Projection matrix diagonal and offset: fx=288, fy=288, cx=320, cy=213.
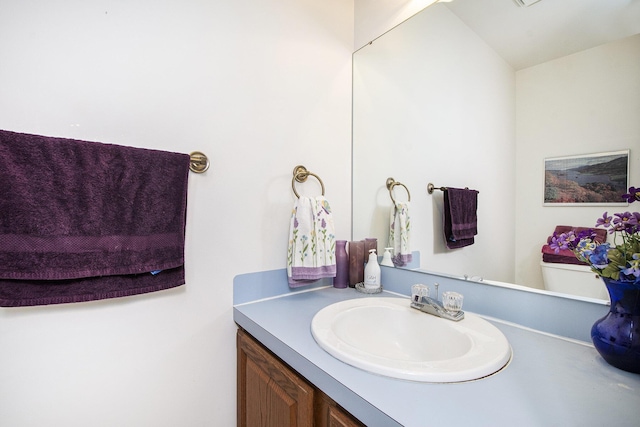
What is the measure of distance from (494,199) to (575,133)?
10.5 inches

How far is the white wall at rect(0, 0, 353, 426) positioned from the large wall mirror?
0.88 feet

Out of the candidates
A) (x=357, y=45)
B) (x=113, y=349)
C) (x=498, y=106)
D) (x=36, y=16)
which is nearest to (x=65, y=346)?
(x=113, y=349)

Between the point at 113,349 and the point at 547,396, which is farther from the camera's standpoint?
the point at 113,349

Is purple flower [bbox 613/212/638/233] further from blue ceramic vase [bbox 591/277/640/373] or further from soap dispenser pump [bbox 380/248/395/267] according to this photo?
soap dispenser pump [bbox 380/248/395/267]

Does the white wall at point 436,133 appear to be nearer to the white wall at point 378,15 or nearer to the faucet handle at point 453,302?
the white wall at point 378,15

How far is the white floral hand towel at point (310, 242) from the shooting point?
111 cm

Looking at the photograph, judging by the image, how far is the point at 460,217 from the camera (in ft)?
3.45

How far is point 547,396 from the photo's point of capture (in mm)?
540

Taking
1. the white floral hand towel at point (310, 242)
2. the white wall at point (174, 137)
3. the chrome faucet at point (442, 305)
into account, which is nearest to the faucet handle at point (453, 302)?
the chrome faucet at point (442, 305)

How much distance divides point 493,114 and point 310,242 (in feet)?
2.52

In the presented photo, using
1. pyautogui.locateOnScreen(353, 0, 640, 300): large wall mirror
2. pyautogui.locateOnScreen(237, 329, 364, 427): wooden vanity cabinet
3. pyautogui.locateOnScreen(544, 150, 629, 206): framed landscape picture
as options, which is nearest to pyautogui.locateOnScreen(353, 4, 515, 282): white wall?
pyautogui.locateOnScreen(353, 0, 640, 300): large wall mirror

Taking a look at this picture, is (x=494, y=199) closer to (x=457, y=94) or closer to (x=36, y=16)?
(x=457, y=94)

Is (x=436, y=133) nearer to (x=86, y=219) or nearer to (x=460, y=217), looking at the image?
(x=460, y=217)

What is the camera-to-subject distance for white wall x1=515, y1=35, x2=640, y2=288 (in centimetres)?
70
